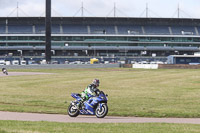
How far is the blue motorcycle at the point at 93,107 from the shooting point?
17.0 meters

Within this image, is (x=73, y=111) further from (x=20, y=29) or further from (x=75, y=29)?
(x=20, y=29)

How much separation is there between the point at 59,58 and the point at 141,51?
29.5 metres

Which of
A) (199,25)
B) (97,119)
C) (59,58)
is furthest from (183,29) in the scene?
(97,119)

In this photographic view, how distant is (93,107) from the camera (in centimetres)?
1745

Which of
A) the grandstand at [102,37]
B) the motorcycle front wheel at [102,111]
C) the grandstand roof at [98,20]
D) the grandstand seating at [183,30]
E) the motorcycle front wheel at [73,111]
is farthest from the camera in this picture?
the grandstand seating at [183,30]

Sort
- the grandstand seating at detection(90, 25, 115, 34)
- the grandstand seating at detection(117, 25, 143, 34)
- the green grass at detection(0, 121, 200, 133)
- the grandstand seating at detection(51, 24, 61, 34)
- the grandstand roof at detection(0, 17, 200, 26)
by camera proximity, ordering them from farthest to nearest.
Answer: the grandstand roof at detection(0, 17, 200, 26) < the grandstand seating at detection(117, 25, 143, 34) < the grandstand seating at detection(90, 25, 115, 34) < the grandstand seating at detection(51, 24, 61, 34) < the green grass at detection(0, 121, 200, 133)

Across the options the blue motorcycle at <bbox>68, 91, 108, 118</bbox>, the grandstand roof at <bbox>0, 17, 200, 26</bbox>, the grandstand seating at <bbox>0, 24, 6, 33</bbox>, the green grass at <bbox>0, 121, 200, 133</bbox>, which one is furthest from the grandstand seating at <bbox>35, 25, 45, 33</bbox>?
the green grass at <bbox>0, 121, 200, 133</bbox>

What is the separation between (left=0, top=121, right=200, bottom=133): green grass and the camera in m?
13.4

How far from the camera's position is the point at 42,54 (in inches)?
5404

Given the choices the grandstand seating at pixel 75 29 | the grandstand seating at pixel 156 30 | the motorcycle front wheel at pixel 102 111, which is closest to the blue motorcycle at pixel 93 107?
the motorcycle front wheel at pixel 102 111

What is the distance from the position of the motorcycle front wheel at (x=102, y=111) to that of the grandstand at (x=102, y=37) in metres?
116

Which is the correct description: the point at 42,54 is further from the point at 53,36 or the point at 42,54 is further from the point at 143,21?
the point at 143,21

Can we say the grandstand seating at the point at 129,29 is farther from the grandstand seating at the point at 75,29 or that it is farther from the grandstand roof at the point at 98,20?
the grandstand seating at the point at 75,29

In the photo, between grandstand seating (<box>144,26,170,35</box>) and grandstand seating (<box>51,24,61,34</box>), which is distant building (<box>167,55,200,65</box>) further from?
grandstand seating (<box>51,24,61,34</box>)
